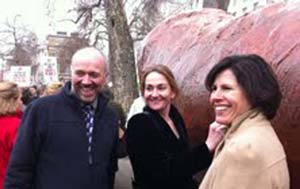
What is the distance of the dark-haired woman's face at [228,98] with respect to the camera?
7.46 ft

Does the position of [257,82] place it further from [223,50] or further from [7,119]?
[7,119]

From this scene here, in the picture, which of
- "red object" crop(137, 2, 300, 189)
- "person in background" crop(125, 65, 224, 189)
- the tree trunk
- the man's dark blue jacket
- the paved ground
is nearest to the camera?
"red object" crop(137, 2, 300, 189)

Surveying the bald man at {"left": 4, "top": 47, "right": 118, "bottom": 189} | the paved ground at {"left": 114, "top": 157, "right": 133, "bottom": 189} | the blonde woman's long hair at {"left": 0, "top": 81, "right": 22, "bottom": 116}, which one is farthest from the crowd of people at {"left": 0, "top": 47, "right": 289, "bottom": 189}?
the paved ground at {"left": 114, "top": 157, "right": 133, "bottom": 189}

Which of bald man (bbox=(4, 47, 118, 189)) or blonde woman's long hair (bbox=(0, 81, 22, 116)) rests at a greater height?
blonde woman's long hair (bbox=(0, 81, 22, 116))

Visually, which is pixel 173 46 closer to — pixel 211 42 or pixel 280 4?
pixel 211 42

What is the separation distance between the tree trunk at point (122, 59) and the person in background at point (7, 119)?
23.1ft

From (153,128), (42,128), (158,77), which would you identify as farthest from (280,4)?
(42,128)

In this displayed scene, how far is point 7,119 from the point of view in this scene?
15.5 ft

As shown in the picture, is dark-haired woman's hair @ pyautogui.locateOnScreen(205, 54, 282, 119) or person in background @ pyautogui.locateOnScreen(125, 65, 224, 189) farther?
person in background @ pyautogui.locateOnScreen(125, 65, 224, 189)

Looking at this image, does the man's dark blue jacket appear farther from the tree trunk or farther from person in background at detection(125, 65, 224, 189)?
the tree trunk

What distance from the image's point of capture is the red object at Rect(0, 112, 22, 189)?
4.70m

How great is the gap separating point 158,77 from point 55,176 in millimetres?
797

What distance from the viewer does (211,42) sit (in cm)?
371

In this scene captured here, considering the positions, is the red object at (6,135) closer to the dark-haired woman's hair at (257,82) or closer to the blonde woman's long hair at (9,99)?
the blonde woman's long hair at (9,99)
